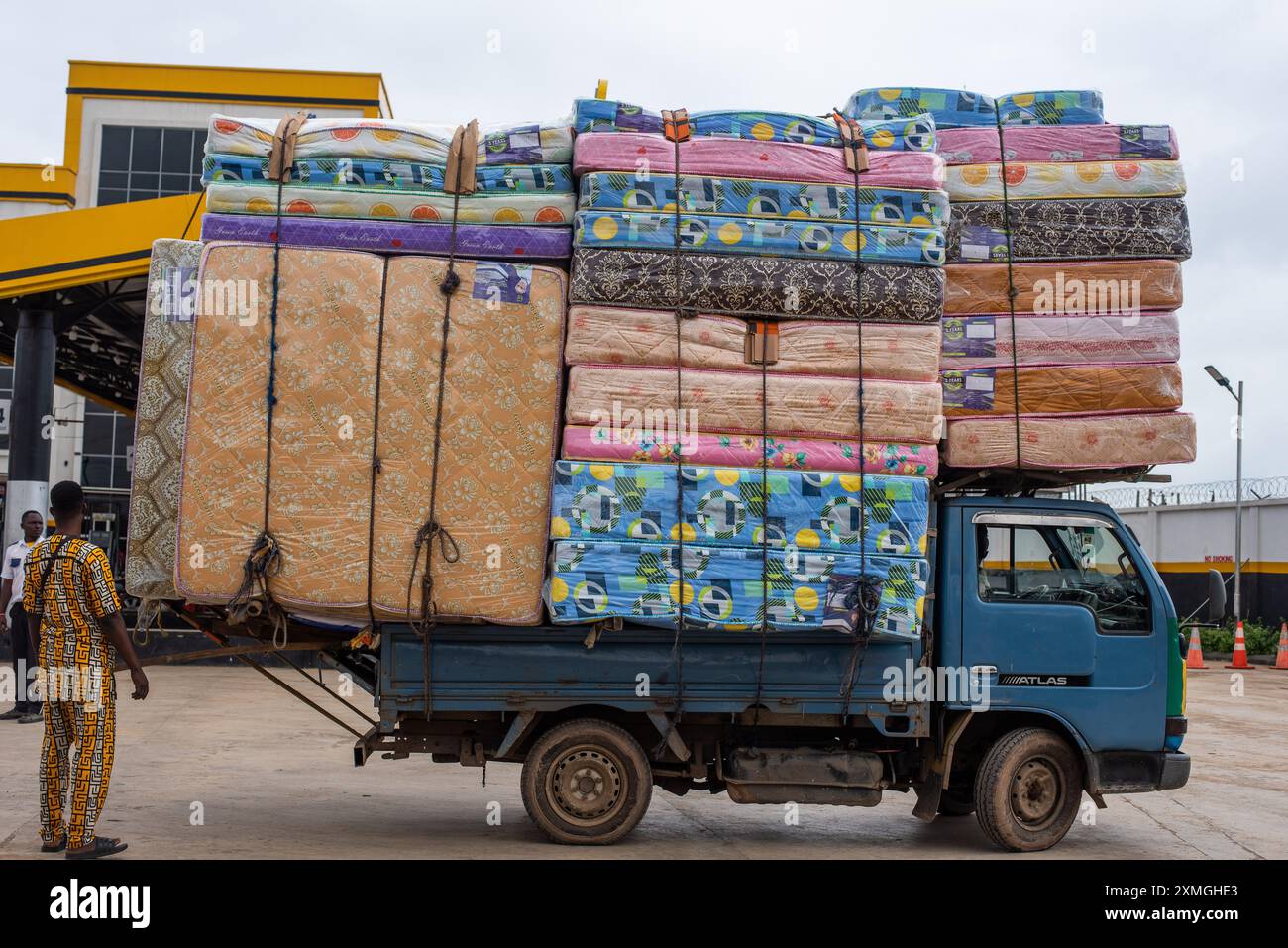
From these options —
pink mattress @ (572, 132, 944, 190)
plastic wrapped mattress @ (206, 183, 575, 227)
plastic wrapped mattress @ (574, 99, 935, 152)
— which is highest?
plastic wrapped mattress @ (574, 99, 935, 152)

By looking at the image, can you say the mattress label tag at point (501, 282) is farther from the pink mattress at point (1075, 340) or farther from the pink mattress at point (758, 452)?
the pink mattress at point (1075, 340)

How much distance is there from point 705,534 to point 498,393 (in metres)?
1.35

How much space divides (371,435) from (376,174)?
1.45 meters

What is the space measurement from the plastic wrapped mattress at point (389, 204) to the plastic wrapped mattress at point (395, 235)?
0.12 feet

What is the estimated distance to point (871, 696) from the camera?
23.5 ft

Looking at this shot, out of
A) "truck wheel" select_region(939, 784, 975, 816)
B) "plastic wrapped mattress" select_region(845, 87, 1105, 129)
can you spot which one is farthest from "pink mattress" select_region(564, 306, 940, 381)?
"truck wheel" select_region(939, 784, 975, 816)

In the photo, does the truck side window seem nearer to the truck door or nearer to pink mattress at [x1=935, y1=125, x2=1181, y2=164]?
the truck door

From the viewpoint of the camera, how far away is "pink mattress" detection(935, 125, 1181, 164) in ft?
24.5

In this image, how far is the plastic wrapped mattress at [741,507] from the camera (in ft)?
22.3

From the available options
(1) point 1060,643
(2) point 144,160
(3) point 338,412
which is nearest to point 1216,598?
(1) point 1060,643

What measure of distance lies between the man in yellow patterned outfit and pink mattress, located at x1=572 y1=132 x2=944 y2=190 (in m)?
3.28

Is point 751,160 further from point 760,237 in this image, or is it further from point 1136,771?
point 1136,771
